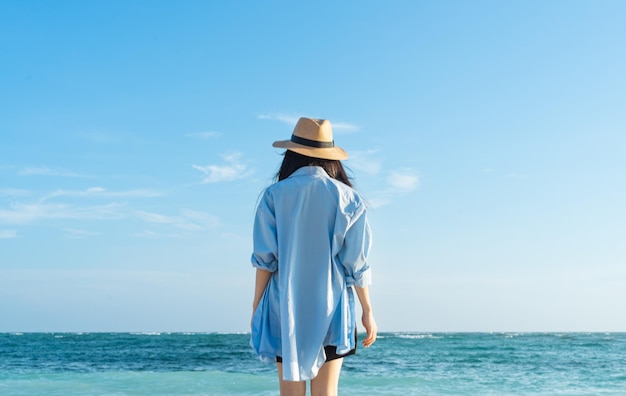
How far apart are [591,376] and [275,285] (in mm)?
11880

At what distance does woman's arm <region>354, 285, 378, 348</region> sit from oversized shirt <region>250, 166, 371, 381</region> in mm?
41

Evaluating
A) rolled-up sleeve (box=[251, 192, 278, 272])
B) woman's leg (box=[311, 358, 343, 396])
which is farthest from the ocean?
rolled-up sleeve (box=[251, 192, 278, 272])

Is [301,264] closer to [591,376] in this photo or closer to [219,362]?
[591,376]

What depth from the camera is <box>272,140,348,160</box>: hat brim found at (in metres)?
2.76

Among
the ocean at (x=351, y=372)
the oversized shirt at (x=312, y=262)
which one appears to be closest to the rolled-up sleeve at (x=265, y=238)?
the oversized shirt at (x=312, y=262)

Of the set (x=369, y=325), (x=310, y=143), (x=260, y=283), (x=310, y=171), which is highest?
(x=310, y=143)

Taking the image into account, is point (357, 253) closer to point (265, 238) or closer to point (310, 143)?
point (265, 238)

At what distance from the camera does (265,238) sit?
268 cm

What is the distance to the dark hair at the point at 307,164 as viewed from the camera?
9.11ft

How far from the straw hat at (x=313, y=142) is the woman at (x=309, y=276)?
11 centimetres

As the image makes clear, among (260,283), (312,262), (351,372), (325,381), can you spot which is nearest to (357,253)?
(312,262)

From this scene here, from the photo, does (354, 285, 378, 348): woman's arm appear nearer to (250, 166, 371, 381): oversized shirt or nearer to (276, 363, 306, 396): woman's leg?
(250, 166, 371, 381): oversized shirt

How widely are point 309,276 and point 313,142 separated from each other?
54 cm

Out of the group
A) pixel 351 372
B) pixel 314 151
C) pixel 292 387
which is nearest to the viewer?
pixel 292 387
